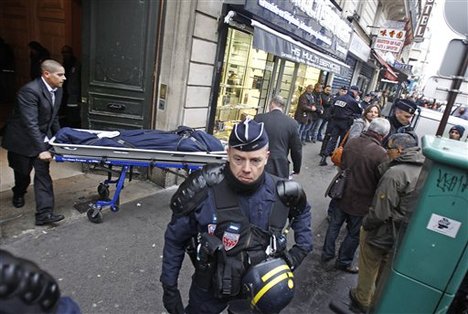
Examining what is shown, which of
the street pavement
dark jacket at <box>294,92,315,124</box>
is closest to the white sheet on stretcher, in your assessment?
the street pavement

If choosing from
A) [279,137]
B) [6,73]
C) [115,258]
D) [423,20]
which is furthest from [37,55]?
[423,20]

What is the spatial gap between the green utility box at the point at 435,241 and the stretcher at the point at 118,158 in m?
2.59

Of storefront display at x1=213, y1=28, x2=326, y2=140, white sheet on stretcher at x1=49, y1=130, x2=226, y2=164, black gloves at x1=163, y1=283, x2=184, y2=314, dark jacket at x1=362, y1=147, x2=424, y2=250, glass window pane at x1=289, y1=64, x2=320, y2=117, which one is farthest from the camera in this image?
glass window pane at x1=289, y1=64, x2=320, y2=117

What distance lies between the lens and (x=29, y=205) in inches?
161

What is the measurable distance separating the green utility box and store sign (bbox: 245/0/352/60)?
14.1ft

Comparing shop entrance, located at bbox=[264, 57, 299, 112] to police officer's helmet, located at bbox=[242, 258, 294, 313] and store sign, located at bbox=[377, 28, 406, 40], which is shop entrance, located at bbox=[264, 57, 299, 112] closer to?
police officer's helmet, located at bbox=[242, 258, 294, 313]

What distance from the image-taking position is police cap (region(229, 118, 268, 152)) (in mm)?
1743

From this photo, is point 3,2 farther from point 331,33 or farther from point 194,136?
point 331,33

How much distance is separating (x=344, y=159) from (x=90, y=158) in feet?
9.61

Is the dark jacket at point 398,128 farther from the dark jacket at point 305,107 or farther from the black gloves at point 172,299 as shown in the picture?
the black gloves at point 172,299

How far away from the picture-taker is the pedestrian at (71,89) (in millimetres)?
6648

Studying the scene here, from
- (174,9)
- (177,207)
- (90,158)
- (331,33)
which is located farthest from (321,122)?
(177,207)

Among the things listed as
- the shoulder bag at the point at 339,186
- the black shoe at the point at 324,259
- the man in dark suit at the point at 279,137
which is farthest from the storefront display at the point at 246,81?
the black shoe at the point at 324,259

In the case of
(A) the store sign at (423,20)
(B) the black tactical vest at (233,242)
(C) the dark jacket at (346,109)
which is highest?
(A) the store sign at (423,20)
